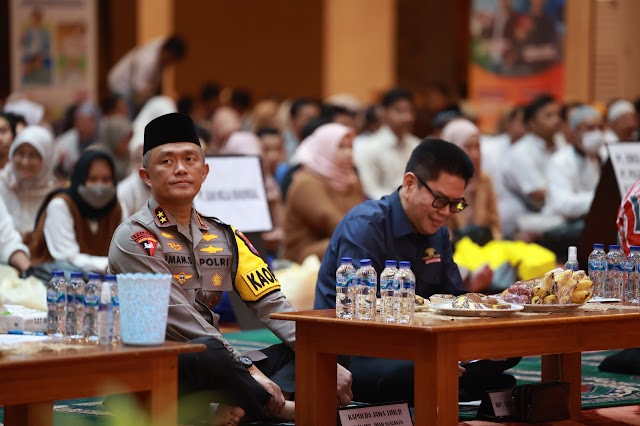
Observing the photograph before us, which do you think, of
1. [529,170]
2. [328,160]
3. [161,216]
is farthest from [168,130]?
[529,170]

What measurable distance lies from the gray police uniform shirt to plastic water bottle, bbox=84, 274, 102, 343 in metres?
0.60

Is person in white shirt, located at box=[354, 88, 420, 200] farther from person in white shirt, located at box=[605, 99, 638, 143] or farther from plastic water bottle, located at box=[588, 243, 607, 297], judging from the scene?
plastic water bottle, located at box=[588, 243, 607, 297]

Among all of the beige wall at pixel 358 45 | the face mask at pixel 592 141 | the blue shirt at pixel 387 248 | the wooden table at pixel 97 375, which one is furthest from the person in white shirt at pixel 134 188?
the beige wall at pixel 358 45

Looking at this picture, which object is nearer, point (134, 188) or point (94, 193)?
point (94, 193)

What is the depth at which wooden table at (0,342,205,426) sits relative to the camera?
395cm

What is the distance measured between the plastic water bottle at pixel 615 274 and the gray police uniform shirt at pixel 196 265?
1.39 metres

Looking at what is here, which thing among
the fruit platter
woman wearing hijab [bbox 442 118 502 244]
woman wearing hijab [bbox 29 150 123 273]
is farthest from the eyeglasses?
woman wearing hijab [bbox 442 118 502 244]

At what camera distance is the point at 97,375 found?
4121 mm

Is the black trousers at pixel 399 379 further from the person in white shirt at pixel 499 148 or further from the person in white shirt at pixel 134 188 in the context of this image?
the person in white shirt at pixel 499 148

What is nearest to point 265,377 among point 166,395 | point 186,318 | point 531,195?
point 186,318

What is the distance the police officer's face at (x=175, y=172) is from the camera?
16.9 feet

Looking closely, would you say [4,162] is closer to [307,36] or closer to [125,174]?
[125,174]

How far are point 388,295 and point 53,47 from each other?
10.2 m

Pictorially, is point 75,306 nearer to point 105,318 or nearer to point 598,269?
point 105,318
